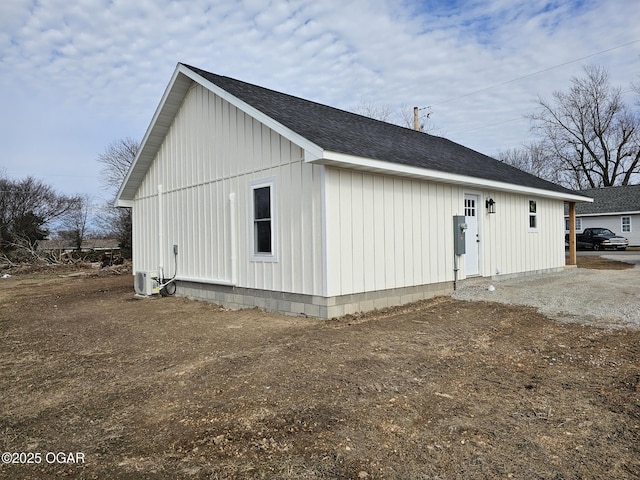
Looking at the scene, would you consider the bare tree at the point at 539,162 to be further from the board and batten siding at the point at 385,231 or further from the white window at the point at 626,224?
the board and batten siding at the point at 385,231

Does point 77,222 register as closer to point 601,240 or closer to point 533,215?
point 533,215

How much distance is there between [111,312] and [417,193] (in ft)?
22.6

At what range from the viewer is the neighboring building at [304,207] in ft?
23.2

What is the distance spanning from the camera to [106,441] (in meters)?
3.01

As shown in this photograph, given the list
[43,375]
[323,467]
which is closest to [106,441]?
[323,467]

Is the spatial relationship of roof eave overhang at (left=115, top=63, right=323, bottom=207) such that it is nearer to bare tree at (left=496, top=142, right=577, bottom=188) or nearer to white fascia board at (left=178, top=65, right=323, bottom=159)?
white fascia board at (left=178, top=65, right=323, bottom=159)

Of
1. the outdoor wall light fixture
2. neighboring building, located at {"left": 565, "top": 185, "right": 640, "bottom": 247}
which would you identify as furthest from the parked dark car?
the outdoor wall light fixture

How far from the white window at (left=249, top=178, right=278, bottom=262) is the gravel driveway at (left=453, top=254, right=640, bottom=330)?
402cm

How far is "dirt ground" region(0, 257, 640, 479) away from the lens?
8.58 feet

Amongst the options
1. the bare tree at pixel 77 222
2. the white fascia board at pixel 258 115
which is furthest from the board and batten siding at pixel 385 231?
the bare tree at pixel 77 222

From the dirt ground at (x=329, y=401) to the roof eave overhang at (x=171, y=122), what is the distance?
313 centimetres

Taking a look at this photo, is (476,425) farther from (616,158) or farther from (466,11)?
(616,158)

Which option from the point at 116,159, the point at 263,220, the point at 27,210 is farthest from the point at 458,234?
the point at 116,159

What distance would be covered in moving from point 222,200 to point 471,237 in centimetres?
594
